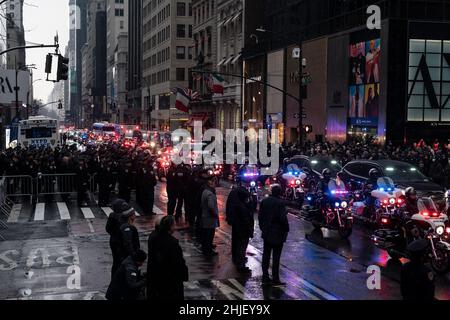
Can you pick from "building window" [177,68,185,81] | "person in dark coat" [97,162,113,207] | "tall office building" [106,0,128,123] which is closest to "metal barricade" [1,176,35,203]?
"person in dark coat" [97,162,113,207]

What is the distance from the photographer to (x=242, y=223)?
1256 centimetres

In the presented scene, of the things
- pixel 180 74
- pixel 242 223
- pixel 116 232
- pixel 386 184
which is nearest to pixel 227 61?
pixel 180 74

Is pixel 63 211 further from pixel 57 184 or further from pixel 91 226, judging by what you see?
pixel 91 226

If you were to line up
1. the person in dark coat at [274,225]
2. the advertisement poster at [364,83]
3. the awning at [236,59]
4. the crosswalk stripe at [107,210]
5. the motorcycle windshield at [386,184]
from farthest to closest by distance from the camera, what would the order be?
the awning at [236,59], the advertisement poster at [364,83], the crosswalk stripe at [107,210], the motorcycle windshield at [386,184], the person in dark coat at [274,225]

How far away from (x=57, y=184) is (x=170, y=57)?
8064 centimetres

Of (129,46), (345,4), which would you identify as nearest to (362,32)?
(345,4)

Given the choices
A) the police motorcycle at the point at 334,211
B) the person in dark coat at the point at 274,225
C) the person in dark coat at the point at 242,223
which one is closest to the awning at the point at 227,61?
the police motorcycle at the point at 334,211

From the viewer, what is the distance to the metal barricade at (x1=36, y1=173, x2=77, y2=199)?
25.3 meters

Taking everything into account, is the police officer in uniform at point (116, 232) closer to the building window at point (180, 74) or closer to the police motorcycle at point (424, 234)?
the police motorcycle at point (424, 234)

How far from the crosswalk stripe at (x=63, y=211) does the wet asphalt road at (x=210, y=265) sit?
3.64 feet

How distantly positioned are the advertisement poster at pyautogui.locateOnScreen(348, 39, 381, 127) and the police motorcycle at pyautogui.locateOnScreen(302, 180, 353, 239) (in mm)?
25765

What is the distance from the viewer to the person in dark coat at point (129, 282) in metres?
7.41
